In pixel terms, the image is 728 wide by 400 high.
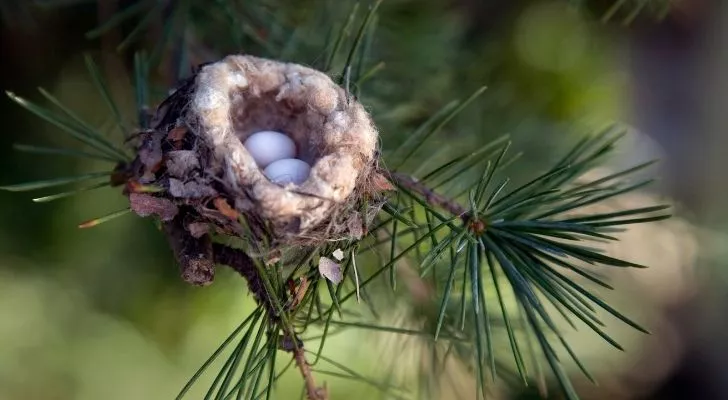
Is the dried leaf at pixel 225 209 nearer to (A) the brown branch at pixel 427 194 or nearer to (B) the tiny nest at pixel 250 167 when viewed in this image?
(B) the tiny nest at pixel 250 167

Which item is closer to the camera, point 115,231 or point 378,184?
point 378,184

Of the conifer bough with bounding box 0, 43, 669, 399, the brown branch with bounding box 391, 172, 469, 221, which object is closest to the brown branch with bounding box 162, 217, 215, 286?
the conifer bough with bounding box 0, 43, 669, 399

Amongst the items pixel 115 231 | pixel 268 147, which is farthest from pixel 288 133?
pixel 115 231

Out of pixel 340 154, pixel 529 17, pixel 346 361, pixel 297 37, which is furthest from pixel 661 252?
pixel 340 154

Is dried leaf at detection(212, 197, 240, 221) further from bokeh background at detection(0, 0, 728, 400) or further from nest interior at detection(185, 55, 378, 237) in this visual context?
bokeh background at detection(0, 0, 728, 400)

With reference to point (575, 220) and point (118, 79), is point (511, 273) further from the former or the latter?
point (118, 79)

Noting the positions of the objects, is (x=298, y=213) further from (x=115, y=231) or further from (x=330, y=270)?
(x=115, y=231)
